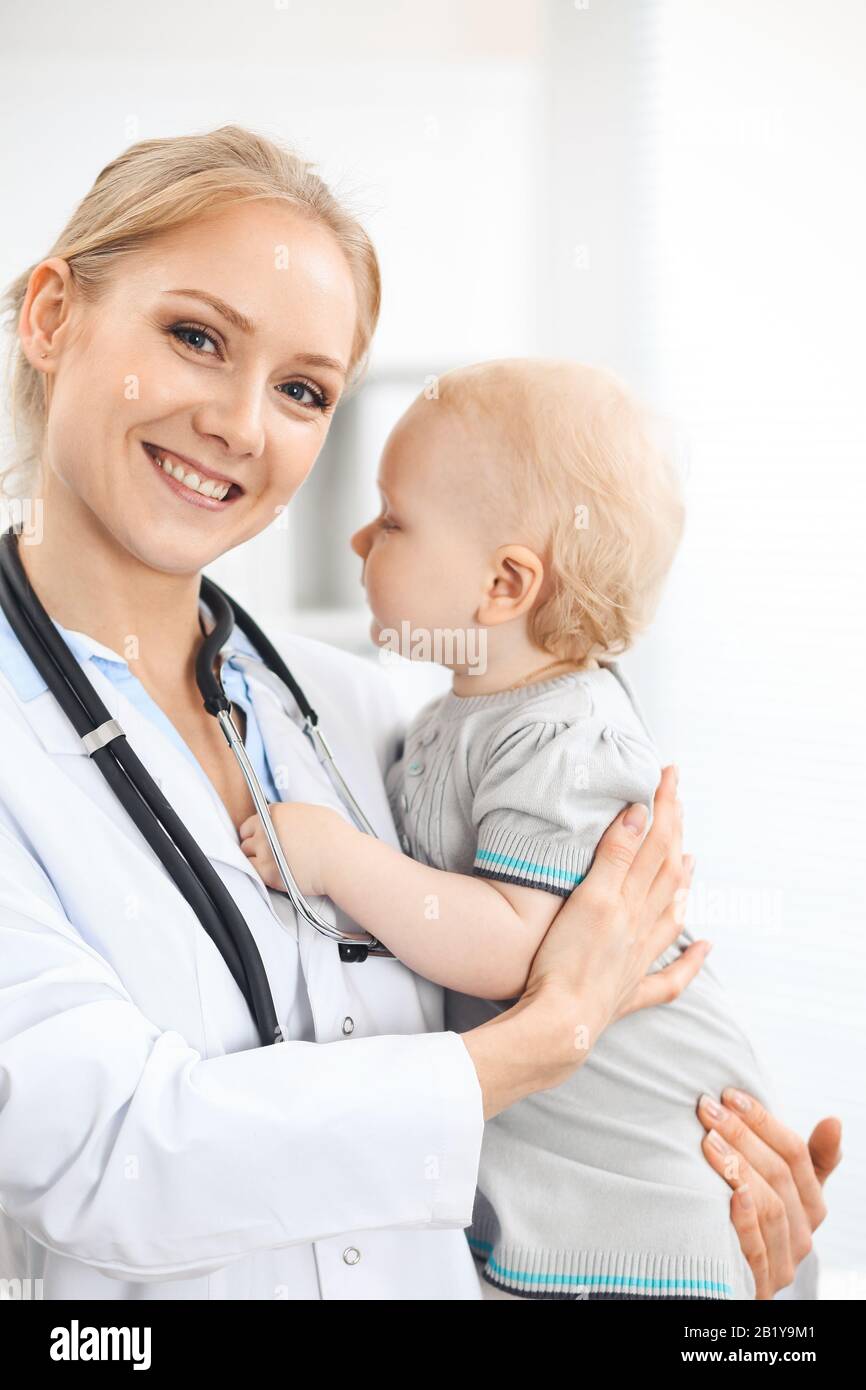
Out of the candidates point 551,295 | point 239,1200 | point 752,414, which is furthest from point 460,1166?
point 551,295

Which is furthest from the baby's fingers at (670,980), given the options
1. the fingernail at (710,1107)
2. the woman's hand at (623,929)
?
the fingernail at (710,1107)

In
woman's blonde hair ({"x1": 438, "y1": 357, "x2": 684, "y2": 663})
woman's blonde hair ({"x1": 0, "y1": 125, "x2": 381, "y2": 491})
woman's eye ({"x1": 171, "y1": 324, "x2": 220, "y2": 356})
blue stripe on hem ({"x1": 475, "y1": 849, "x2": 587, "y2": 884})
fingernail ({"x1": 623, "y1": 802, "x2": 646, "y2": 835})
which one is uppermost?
woman's blonde hair ({"x1": 0, "y1": 125, "x2": 381, "y2": 491})

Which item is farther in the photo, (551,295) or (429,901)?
(551,295)

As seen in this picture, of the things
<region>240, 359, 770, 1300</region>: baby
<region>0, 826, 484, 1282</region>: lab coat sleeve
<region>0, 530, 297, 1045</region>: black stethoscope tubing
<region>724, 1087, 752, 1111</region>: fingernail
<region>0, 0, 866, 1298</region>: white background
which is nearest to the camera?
<region>0, 826, 484, 1282</region>: lab coat sleeve

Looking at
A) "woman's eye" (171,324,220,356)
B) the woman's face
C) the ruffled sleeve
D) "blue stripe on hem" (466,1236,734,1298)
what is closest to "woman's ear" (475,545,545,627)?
the ruffled sleeve

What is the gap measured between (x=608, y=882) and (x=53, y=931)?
1.64 feet

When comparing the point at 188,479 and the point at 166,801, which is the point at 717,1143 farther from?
the point at 188,479

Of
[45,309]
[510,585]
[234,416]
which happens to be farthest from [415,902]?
[45,309]

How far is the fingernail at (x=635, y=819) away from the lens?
1.12 m

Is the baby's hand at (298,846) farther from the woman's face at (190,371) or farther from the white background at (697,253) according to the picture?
the white background at (697,253)

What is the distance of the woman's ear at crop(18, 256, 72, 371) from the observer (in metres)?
1.10

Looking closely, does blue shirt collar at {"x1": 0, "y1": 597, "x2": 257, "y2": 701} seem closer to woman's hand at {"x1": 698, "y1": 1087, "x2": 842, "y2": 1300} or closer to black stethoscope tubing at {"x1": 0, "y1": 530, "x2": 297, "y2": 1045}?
black stethoscope tubing at {"x1": 0, "y1": 530, "x2": 297, "y2": 1045}
